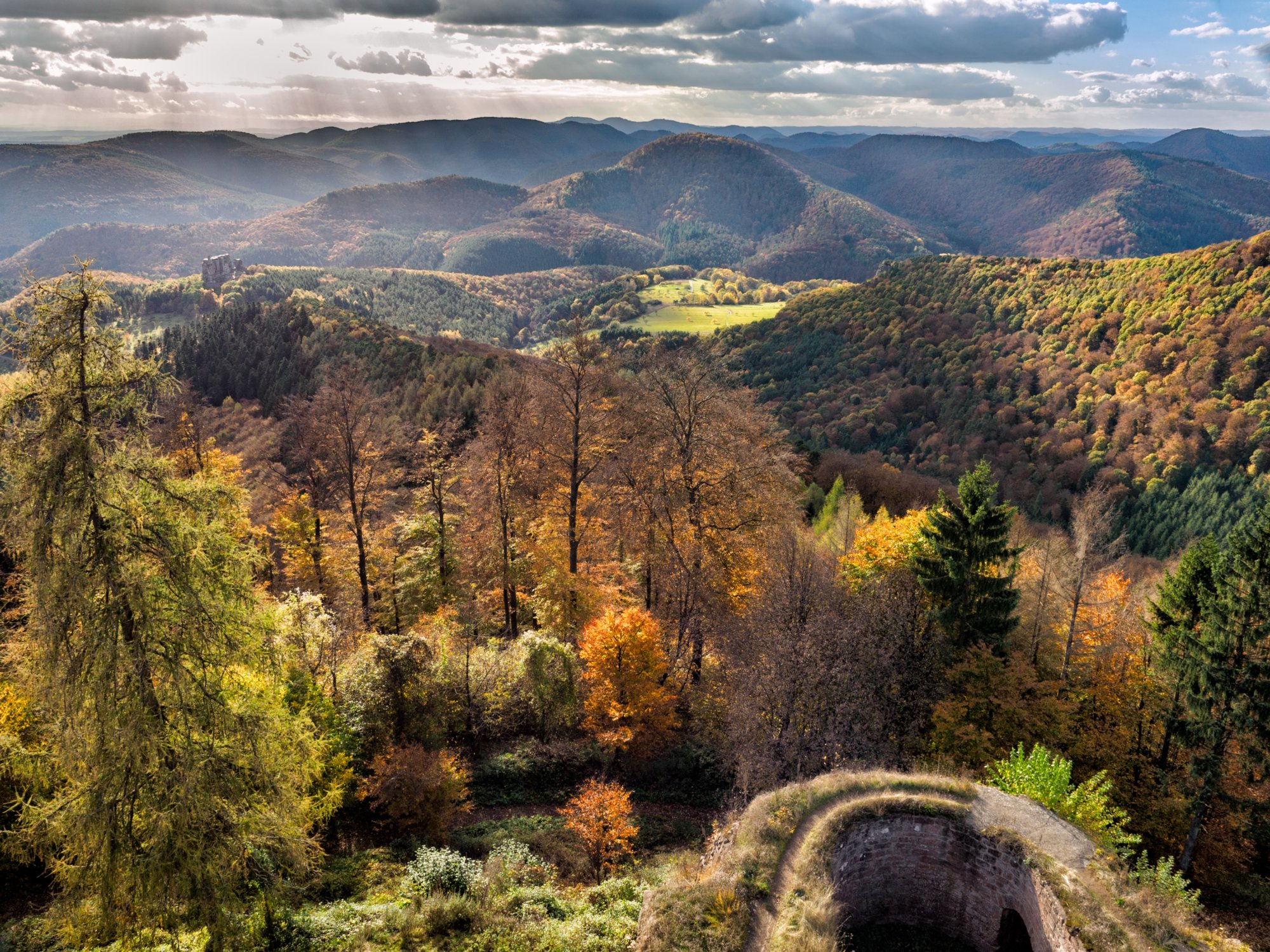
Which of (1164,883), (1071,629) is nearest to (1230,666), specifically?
(1071,629)

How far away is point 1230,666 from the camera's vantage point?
1997 cm

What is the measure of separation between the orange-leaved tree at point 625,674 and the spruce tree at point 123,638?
11.0 m

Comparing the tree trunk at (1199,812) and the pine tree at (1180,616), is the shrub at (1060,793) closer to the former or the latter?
the tree trunk at (1199,812)

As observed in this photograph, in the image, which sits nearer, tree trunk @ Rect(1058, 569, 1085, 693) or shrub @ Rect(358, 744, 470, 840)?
shrub @ Rect(358, 744, 470, 840)

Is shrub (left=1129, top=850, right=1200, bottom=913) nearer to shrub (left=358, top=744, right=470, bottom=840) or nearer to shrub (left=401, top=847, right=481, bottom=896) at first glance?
shrub (left=401, top=847, right=481, bottom=896)

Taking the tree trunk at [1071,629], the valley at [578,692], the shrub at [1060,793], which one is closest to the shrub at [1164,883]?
the valley at [578,692]

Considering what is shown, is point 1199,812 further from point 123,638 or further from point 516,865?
point 123,638

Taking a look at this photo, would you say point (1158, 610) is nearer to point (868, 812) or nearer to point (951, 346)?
point (868, 812)

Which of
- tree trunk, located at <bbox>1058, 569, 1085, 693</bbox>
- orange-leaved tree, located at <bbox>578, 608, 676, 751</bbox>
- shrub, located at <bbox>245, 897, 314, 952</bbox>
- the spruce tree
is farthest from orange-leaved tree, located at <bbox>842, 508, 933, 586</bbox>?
the spruce tree

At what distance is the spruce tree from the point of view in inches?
403

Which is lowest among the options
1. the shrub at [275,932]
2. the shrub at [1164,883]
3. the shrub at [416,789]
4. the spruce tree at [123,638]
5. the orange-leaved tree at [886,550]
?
the shrub at [416,789]

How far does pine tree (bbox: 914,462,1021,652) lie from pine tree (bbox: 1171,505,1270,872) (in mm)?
5043

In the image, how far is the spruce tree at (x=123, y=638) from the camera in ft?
33.6

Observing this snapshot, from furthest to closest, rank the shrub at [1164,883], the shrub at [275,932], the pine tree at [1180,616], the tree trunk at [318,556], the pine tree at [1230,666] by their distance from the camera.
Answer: the tree trunk at [318,556]
the pine tree at [1180,616]
the pine tree at [1230,666]
the shrub at [1164,883]
the shrub at [275,932]
